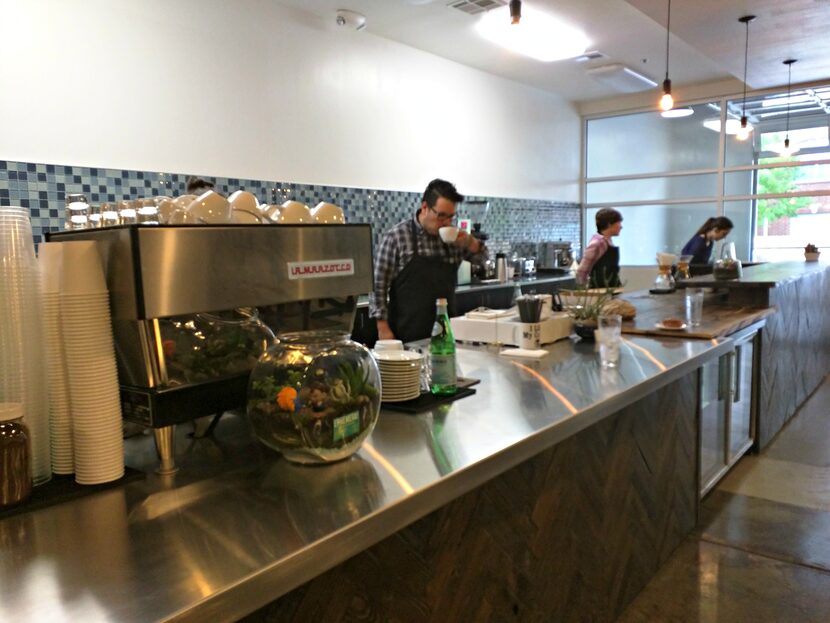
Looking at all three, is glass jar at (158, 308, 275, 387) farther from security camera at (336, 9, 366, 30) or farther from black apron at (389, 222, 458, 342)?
security camera at (336, 9, 366, 30)

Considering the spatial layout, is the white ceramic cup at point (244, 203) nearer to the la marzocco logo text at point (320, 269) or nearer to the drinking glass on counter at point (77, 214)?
the la marzocco logo text at point (320, 269)

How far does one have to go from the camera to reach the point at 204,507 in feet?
3.76

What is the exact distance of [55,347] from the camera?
4.01ft

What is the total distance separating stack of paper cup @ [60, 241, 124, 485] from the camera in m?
1.21

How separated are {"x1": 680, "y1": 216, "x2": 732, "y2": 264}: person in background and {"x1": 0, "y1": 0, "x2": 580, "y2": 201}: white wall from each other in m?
2.26

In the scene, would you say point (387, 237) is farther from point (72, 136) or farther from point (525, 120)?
point (525, 120)

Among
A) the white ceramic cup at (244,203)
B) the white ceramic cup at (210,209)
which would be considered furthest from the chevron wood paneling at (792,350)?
the white ceramic cup at (210,209)

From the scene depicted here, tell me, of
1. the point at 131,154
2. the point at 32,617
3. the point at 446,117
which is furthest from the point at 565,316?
the point at 446,117

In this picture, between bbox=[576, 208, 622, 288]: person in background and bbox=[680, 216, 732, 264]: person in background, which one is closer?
bbox=[576, 208, 622, 288]: person in background

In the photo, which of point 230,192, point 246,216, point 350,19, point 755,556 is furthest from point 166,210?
point 350,19

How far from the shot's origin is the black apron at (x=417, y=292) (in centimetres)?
355

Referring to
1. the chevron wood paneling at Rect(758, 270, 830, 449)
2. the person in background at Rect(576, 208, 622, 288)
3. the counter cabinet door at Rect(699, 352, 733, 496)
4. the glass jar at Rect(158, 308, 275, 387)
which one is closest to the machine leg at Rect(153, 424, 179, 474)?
the glass jar at Rect(158, 308, 275, 387)

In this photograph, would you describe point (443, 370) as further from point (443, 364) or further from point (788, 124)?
point (788, 124)

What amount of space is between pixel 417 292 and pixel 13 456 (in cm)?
258
